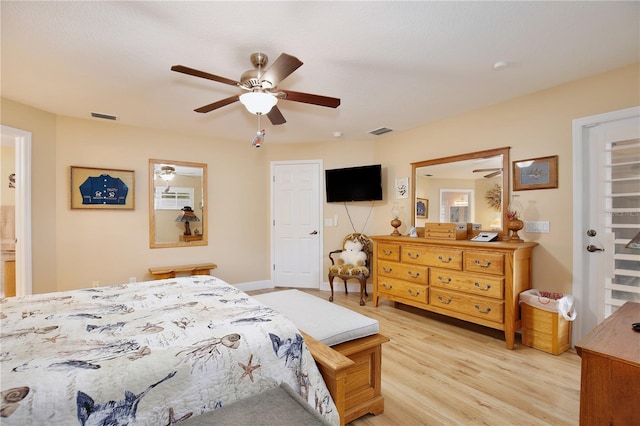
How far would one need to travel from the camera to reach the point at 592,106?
2725 millimetres

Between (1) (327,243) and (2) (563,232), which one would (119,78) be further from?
(2) (563,232)

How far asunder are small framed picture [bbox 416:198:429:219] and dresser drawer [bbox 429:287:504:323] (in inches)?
43.1

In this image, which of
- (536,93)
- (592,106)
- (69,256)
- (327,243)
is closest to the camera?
(592,106)

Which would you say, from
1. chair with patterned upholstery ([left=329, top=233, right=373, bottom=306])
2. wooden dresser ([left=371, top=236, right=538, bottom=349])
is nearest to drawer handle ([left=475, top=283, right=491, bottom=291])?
wooden dresser ([left=371, top=236, right=538, bottom=349])

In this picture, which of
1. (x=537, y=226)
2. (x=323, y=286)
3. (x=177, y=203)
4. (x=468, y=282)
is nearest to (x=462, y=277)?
(x=468, y=282)

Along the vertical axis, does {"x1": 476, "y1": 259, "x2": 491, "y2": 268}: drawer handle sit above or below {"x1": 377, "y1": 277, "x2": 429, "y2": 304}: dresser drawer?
above

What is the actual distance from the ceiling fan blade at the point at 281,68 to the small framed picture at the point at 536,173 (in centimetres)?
262

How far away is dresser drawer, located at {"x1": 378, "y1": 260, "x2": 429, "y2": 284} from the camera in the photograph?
3528 mm

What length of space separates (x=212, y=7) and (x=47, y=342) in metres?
1.91

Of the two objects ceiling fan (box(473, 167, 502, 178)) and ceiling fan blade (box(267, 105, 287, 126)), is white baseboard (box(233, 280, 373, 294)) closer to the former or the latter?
ceiling fan (box(473, 167, 502, 178))

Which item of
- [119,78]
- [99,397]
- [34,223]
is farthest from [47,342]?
[34,223]

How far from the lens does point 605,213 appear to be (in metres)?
2.68

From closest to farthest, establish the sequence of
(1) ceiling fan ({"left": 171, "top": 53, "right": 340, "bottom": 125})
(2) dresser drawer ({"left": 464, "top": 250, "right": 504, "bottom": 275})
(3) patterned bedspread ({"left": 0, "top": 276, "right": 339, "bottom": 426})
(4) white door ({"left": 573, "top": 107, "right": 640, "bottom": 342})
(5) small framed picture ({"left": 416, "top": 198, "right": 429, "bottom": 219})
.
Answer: (3) patterned bedspread ({"left": 0, "top": 276, "right": 339, "bottom": 426}) → (1) ceiling fan ({"left": 171, "top": 53, "right": 340, "bottom": 125}) → (4) white door ({"left": 573, "top": 107, "right": 640, "bottom": 342}) → (2) dresser drawer ({"left": 464, "top": 250, "right": 504, "bottom": 275}) → (5) small framed picture ({"left": 416, "top": 198, "right": 429, "bottom": 219})

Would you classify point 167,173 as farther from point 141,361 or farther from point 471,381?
point 471,381
